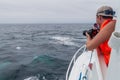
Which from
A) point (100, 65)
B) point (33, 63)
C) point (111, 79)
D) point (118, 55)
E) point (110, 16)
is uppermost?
point (110, 16)

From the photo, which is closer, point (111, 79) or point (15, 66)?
point (111, 79)

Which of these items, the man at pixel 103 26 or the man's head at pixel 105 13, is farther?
the man's head at pixel 105 13

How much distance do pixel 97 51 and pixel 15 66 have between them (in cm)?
652

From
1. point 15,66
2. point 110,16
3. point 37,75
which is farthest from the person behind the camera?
point 15,66

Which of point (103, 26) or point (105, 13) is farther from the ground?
point (105, 13)

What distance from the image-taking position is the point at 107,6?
10.8 feet

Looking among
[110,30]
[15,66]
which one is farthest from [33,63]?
[110,30]

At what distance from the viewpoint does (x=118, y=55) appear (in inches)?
69.0

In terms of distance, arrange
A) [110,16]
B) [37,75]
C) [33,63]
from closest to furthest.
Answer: [110,16], [37,75], [33,63]

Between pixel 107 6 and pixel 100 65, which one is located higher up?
pixel 107 6

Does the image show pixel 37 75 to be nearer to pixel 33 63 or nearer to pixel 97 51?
pixel 33 63

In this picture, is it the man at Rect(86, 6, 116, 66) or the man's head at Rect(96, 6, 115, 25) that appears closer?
the man at Rect(86, 6, 116, 66)

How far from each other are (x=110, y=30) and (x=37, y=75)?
20.0ft

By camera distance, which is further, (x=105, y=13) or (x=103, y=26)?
(x=105, y=13)
